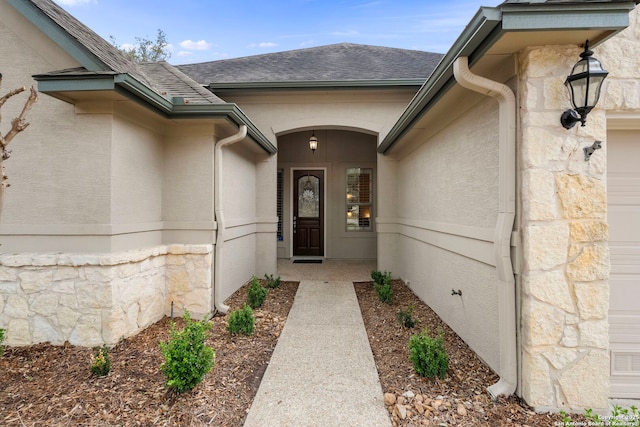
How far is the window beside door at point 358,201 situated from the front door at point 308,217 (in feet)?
2.47

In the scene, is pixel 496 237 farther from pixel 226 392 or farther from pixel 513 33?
pixel 226 392

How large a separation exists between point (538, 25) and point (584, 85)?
0.50 meters

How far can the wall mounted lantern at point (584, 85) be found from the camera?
2.00 m

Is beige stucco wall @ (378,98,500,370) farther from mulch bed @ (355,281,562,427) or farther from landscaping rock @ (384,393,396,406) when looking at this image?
landscaping rock @ (384,393,396,406)

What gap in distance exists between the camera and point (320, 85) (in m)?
6.02

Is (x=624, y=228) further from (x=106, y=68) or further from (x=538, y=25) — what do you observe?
(x=106, y=68)

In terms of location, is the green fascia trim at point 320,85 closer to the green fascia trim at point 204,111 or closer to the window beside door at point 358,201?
the green fascia trim at point 204,111

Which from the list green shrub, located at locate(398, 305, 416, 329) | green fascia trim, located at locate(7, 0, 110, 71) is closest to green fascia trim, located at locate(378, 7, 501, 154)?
green shrub, located at locate(398, 305, 416, 329)

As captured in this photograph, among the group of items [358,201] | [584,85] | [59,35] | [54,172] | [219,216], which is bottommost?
[219,216]

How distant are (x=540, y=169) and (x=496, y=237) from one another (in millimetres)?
567

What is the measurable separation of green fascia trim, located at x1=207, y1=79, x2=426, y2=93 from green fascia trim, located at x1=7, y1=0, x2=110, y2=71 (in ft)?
10.3

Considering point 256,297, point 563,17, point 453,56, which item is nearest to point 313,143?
point 256,297

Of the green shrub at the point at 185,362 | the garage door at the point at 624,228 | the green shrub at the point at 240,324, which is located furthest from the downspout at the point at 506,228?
the green shrub at the point at 240,324

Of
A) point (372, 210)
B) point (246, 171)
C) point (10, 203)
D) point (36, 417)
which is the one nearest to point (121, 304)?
point (36, 417)
